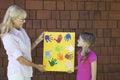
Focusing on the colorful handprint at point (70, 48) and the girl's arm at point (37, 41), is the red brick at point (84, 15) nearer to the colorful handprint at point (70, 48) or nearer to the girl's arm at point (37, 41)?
the colorful handprint at point (70, 48)

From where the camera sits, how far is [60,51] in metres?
5.23

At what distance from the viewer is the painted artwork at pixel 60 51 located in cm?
520

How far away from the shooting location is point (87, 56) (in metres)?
4.73

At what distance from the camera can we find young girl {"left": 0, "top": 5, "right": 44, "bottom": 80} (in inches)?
174

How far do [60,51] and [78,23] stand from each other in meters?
0.63

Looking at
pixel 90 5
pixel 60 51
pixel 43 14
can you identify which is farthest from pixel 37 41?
pixel 90 5

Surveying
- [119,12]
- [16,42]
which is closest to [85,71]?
[16,42]

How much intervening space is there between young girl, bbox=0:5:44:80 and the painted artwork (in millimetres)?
631

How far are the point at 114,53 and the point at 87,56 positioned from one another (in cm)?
112

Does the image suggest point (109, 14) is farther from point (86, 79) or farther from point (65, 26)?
point (86, 79)

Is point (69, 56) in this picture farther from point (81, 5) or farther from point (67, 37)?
point (81, 5)

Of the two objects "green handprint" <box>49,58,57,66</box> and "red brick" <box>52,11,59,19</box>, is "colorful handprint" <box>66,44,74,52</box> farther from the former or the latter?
"red brick" <box>52,11,59,19</box>

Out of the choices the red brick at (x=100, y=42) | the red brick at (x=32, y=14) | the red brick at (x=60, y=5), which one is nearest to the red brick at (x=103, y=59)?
the red brick at (x=100, y=42)

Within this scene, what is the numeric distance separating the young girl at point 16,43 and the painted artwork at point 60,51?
631 mm
